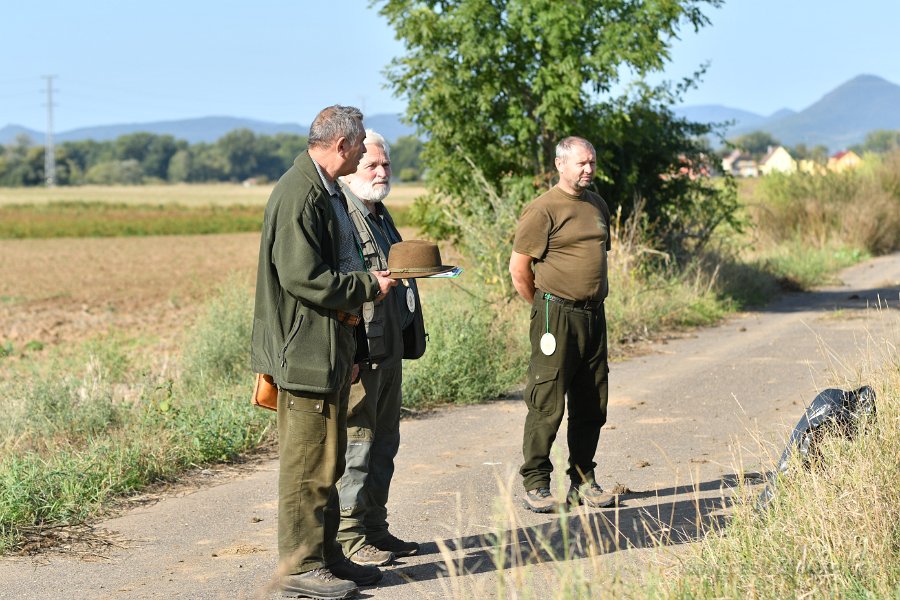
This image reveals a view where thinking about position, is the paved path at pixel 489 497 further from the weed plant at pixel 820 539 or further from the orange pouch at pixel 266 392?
the orange pouch at pixel 266 392

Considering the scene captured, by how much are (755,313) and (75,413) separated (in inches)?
431

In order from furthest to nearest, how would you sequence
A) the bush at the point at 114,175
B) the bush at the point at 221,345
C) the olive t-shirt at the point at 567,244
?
the bush at the point at 114,175 → the bush at the point at 221,345 → the olive t-shirt at the point at 567,244

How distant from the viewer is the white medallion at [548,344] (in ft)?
21.6

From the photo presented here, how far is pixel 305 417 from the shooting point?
4.95 m

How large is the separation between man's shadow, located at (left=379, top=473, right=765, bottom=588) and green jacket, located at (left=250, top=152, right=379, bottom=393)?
1116mm

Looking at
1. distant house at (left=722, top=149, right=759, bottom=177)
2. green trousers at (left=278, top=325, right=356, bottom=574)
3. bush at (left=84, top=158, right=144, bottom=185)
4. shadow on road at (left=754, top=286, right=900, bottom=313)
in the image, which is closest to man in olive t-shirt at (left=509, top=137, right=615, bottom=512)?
green trousers at (left=278, top=325, right=356, bottom=574)

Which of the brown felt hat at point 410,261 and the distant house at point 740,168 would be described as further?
the distant house at point 740,168

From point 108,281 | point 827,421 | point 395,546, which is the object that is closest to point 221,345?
point 395,546

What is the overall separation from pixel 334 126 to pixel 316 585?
2.01 metres

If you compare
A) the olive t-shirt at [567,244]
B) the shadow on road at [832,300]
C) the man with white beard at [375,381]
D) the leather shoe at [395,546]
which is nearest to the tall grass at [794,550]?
the leather shoe at [395,546]

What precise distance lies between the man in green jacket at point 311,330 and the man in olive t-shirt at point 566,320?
5.91 feet

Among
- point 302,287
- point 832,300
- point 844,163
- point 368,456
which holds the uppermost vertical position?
point 844,163

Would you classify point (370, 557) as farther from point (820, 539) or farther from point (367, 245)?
point (820, 539)

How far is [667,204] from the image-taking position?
18125mm
